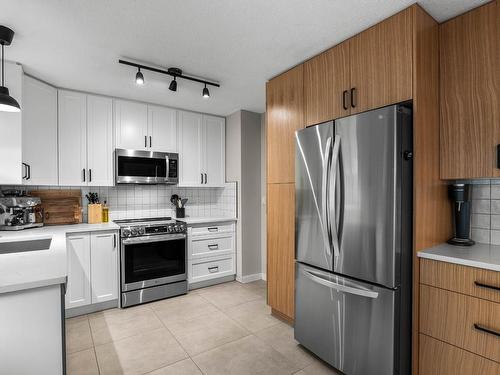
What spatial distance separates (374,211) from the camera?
5.59ft

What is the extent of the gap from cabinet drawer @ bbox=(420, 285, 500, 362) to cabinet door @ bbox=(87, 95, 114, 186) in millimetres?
3300

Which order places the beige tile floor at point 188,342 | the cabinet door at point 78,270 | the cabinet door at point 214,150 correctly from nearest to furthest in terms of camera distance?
the beige tile floor at point 188,342
the cabinet door at point 78,270
the cabinet door at point 214,150

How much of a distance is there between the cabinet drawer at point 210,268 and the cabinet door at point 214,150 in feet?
3.59

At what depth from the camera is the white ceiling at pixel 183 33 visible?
5.64 ft

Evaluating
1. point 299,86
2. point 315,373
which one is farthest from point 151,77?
point 315,373

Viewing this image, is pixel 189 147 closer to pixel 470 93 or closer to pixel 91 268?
pixel 91 268

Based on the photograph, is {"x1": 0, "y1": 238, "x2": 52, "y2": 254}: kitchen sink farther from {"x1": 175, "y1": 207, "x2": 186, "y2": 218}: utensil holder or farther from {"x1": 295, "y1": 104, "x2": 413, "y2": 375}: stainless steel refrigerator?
{"x1": 295, "y1": 104, "x2": 413, "y2": 375}: stainless steel refrigerator

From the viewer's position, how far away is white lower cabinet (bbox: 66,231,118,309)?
283 cm

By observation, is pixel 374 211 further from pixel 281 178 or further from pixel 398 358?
pixel 281 178

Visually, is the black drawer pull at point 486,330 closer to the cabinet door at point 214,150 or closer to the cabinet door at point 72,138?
the cabinet door at point 214,150

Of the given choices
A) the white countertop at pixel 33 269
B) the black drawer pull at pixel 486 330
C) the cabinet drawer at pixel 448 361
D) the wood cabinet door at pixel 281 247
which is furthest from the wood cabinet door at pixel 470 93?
the white countertop at pixel 33 269

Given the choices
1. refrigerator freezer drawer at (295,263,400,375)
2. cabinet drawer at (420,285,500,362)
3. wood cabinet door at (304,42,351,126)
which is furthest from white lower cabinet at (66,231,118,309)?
cabinet drawer at (420,285,500,362)

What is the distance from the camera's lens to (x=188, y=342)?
239 centimetres

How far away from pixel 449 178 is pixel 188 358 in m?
2.32
